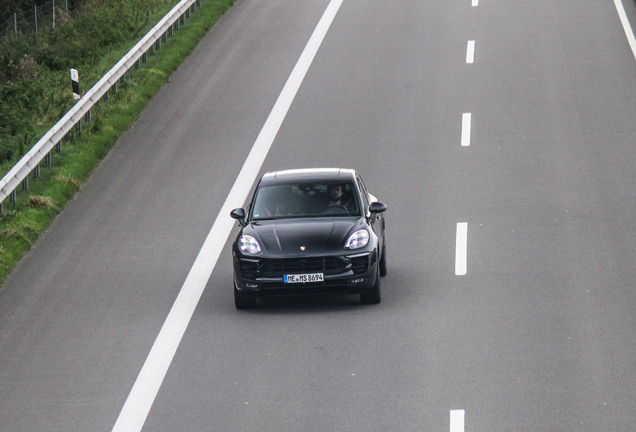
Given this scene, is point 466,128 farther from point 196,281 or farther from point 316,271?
point 316,271

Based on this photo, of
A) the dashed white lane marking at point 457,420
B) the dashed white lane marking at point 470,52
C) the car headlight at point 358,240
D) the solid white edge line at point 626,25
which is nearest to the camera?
the dashed white lane marking at point 457,420

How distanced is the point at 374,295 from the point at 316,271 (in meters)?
0.79

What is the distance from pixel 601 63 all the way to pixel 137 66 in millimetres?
9956

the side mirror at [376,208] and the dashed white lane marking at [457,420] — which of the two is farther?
the side mirror at [376,208]

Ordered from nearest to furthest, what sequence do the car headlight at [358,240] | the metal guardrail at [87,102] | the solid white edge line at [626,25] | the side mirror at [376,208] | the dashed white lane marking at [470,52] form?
the car headlight at [358,240]
the side mirror at [376,208]
the metal guardrail at [87,102]
the dashed white lane marking at [470,52]
the solid white edge line at [626,25]

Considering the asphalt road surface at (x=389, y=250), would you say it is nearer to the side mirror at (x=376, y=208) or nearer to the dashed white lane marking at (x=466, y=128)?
the dashed white lane marking at (x=466, y=128)

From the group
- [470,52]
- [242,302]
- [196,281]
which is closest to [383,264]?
[242,302]

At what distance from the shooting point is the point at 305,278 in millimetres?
13289

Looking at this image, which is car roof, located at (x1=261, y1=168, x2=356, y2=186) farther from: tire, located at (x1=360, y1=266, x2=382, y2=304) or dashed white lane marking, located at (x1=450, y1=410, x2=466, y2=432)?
dashed white lane marking, located at (x1=450, y1=410, x2=466, y2=432)

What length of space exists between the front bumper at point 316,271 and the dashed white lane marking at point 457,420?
353cm

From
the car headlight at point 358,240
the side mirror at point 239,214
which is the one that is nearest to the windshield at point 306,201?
the side mirror at point 239,214

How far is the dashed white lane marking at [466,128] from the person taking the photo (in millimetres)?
21094

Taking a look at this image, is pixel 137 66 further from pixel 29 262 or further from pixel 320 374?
pixel 320 374

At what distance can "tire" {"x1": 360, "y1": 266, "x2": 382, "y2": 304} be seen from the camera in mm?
13562
